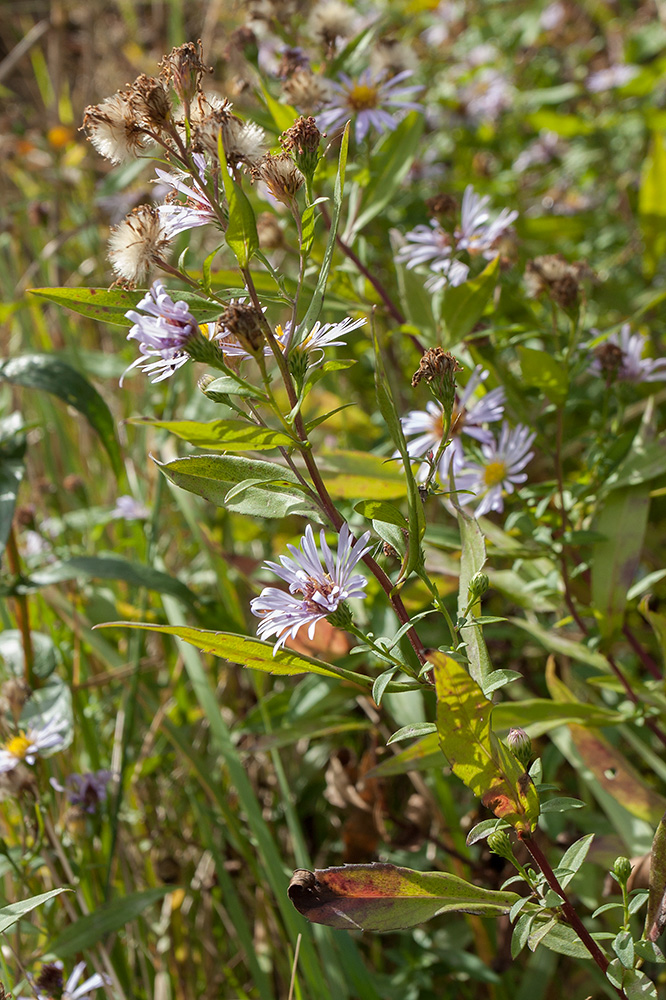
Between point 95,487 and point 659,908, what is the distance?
3.90 feet

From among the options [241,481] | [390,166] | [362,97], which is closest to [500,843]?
[241,481]

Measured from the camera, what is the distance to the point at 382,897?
1.78 feet

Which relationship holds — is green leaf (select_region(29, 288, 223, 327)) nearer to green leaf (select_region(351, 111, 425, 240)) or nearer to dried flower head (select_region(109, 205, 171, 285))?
dried flower head (select_region(109, 205, 171, 285))

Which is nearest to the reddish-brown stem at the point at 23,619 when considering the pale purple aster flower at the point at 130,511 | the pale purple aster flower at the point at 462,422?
the pale purple aster flower at the point at 130,511

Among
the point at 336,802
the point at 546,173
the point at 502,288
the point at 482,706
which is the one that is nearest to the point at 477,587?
the point at 482,706

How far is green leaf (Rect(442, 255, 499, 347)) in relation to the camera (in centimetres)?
84

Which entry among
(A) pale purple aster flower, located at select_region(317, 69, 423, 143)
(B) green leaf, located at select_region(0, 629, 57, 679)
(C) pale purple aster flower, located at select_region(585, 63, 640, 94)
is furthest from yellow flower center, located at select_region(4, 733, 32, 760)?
(C) pale purple aster flower, located at select_region(585, 63, 640, 94)

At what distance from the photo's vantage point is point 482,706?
50 cm

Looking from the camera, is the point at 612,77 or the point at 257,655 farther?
the point at 612,77

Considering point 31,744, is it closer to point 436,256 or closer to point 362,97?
point 436,256

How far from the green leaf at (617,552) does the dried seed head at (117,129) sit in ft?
1.74

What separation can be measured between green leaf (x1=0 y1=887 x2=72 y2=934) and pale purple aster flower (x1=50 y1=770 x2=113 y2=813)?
0.28 metres

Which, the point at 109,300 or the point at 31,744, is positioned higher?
the point at 109,300

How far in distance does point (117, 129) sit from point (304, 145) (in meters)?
0.11
